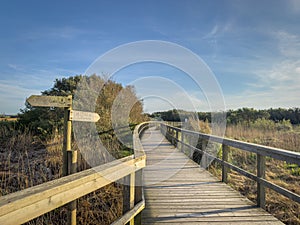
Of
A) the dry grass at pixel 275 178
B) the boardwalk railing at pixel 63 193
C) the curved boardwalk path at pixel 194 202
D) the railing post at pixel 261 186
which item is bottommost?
the dry grass at pixel 275 178

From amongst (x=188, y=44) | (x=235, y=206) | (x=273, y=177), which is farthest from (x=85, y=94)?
(x=235, y=206)

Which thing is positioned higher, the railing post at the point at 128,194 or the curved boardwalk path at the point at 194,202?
the railing post at the point at 128,194

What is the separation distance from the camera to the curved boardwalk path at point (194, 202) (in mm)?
3031

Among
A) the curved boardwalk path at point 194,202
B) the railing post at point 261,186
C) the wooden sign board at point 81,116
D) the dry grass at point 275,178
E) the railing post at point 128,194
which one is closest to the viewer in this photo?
the railing post at point 128,194

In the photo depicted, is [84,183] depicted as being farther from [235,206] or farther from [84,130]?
[84,130]

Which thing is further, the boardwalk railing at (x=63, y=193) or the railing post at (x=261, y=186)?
the railing post at (x=261, y=186)

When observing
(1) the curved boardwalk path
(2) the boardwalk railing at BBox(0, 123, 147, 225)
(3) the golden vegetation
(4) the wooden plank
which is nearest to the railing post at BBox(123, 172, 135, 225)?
(2) the boardwalk railing at BBox(0, 123, 147, 225)

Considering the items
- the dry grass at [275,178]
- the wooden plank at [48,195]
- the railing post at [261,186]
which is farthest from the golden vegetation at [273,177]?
the wooden plank at [48,195]

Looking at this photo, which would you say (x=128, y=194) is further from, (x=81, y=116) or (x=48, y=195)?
(x=81, y=116)

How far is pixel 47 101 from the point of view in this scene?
3.74 metres

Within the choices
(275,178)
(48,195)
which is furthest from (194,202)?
(275,178)

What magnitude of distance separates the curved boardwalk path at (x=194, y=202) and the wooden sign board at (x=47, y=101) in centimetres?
217

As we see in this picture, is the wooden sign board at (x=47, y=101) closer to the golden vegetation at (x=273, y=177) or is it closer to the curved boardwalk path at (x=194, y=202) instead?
the curved boardwalk path at (x=194, y=202)

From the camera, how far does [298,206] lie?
470 cm
